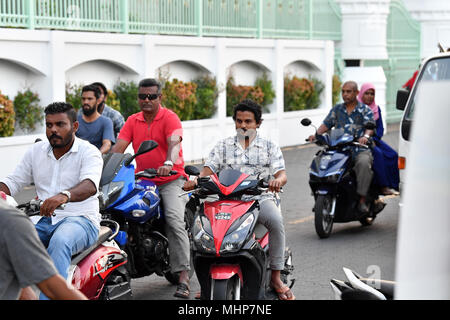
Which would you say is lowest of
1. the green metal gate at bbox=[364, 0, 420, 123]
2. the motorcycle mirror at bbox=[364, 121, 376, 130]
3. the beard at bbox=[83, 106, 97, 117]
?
the motorcycle mirror at bbox=[364, 121, 376, 130]

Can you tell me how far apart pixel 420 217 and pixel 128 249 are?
15.5 ft

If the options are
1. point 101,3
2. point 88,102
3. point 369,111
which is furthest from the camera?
point 101,3

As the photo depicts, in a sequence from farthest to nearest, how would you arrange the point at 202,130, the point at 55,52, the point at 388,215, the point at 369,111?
the point at 202,130 → the point at 55,52 → the point at 388,215 → the point at 369,111

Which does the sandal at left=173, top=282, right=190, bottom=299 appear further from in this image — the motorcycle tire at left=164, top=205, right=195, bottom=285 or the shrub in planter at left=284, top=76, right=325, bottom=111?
the shrub in planter at left=284, top=76, right=325, bottom=111

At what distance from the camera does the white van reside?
9.94 metres

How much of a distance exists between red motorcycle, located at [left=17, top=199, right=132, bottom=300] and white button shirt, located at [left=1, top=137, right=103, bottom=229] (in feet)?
0.46

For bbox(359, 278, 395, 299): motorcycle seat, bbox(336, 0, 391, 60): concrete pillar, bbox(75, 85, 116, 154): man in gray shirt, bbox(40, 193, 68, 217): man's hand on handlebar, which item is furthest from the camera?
bbox(336, 0, 391, 60): concrete pillar

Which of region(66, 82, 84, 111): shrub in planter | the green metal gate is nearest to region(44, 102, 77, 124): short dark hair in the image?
region(66, 82, 84, 111): shrub in planter

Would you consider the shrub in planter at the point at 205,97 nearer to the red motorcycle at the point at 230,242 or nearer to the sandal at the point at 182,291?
the sandal at the point at 182,291
